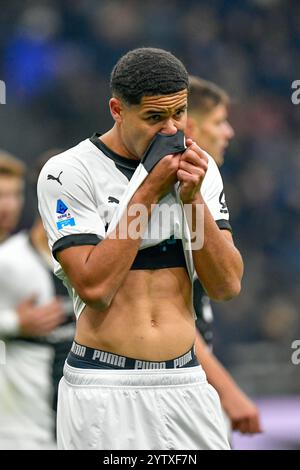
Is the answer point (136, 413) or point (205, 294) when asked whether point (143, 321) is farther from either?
point (205, 294)

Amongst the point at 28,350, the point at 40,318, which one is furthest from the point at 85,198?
the point at 28,350

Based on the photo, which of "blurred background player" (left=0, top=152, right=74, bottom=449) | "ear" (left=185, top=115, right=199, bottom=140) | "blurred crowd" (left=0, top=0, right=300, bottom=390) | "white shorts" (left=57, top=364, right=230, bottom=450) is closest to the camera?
"white shorts" (left=57, top=364, right=230, bottom=450)

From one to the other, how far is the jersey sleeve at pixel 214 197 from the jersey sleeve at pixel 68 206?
16.0 inches

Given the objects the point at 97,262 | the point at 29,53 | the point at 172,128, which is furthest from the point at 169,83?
the point at 29,53

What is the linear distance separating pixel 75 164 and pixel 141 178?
28 centimetres

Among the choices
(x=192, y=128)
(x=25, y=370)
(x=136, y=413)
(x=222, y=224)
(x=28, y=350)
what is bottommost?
(x=25, y=370)

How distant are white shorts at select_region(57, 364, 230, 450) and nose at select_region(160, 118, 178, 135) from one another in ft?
2.69

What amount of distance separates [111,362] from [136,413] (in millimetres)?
193

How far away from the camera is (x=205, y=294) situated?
4711mm

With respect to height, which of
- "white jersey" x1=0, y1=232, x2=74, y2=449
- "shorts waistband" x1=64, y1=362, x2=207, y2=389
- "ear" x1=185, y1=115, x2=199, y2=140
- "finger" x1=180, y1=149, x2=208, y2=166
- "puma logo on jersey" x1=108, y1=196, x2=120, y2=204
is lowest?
"white jersey" x1=0, y1=232, x2=74, y2=449

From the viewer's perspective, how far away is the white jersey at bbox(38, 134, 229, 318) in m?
3.46

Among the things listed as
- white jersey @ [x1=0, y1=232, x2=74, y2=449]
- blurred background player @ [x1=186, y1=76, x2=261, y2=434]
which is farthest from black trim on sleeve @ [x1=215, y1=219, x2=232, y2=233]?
white jersey @ [x1=0, y1=232, x2=74, y2=449]

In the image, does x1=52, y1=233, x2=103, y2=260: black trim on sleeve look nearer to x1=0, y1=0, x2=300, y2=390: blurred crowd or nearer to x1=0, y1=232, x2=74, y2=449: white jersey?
x1=0, y1=232, x2=74, y2=449: white jersey
